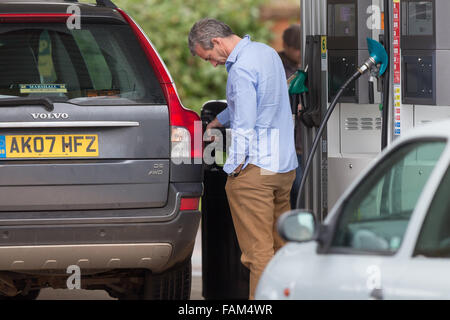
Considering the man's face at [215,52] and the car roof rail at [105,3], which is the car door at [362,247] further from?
the car roof rail at [105,3]

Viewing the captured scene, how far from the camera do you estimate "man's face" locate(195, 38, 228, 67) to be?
6324 mm

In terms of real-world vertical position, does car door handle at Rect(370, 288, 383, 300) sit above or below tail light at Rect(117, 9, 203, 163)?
below

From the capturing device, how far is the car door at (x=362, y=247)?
145 inches

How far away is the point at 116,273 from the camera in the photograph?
6320 millimetres

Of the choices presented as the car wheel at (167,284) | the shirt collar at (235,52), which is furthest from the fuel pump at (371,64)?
the car wheel at (167,284)

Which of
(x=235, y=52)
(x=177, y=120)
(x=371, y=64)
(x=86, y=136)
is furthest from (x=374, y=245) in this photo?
(x=371, y=64)

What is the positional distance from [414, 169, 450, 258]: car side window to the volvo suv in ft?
7.86

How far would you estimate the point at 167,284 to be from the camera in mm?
6488

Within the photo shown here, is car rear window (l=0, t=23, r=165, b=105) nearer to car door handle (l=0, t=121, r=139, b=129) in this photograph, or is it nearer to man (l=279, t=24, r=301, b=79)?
car door handle (l=0, t=121, r=139, b=129)

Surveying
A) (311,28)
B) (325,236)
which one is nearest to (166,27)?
(311,28)

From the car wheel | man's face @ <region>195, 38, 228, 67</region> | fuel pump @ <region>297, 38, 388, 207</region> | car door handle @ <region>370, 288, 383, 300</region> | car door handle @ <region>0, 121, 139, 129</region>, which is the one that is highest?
man's face @ <region>195, 38, 228, 67</region>

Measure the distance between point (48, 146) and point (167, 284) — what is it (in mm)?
1310

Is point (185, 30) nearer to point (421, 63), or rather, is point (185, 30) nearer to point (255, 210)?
point (255, 210)

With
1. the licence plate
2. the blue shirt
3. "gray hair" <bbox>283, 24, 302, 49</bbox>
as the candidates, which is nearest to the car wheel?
the blue shirt
